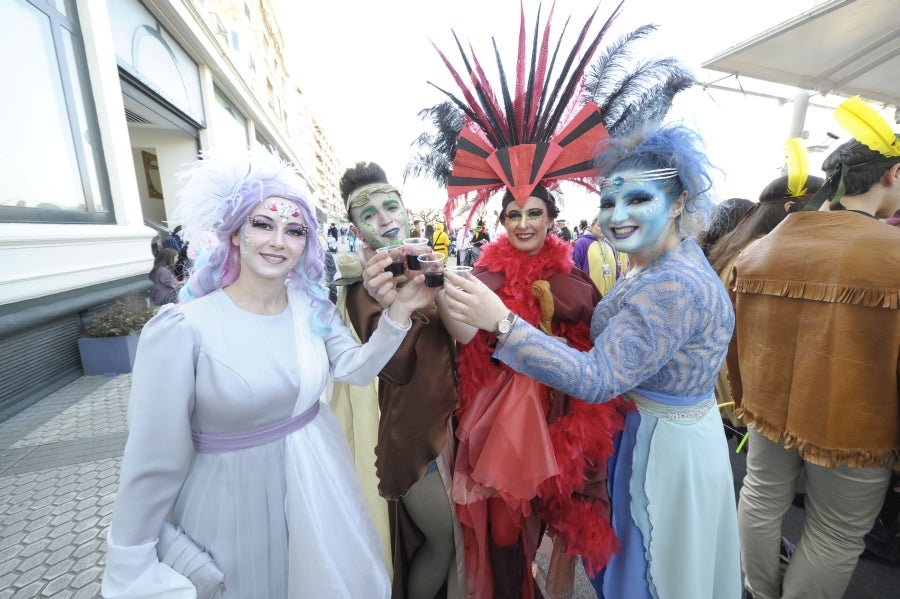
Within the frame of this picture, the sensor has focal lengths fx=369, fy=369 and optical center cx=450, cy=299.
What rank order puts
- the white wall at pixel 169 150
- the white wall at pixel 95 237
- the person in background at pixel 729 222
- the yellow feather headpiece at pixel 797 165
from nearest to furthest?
the yellow feather headpiece at pixel 797 165 → the person in background at pixel 729 222 → the white wall at pixel 95 237 → the white wall at pixel 169 150

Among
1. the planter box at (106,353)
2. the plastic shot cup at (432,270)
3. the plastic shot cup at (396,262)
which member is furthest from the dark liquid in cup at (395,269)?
the planter box at (106,353)

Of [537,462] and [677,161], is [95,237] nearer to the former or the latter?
[537,462]

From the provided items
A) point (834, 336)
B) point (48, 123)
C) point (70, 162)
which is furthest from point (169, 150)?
point (834, 336)

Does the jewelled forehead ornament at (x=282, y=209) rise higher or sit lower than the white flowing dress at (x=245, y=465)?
higher

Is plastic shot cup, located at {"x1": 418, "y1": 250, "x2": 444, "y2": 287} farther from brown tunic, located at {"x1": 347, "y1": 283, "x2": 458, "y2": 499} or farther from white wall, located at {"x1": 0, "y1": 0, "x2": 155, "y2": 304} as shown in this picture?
white wall, located at {"x1": 0, "y1": 0, "x2": 155, "y2": 304}

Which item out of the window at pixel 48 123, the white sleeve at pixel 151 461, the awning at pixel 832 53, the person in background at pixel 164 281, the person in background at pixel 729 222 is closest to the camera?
the white sleeve at pixel 151 461

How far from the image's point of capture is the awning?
12.5 ft

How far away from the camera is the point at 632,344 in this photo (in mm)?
1149

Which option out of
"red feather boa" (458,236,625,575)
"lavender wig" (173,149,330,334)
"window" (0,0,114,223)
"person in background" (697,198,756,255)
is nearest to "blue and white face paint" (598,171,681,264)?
"red feather boa" (458,236,625,575)

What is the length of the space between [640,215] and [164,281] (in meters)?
5.81

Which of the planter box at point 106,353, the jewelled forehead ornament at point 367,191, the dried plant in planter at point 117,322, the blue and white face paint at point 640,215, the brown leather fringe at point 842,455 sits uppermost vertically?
the jewelled forehead ornament at point 367,191

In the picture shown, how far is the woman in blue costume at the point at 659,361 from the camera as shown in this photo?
1.15m

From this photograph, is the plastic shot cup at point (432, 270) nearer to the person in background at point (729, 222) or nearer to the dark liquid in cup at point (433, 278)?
the dark liquid in cup at point (433, 278)

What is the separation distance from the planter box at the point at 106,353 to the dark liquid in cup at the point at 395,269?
451 centimetres
